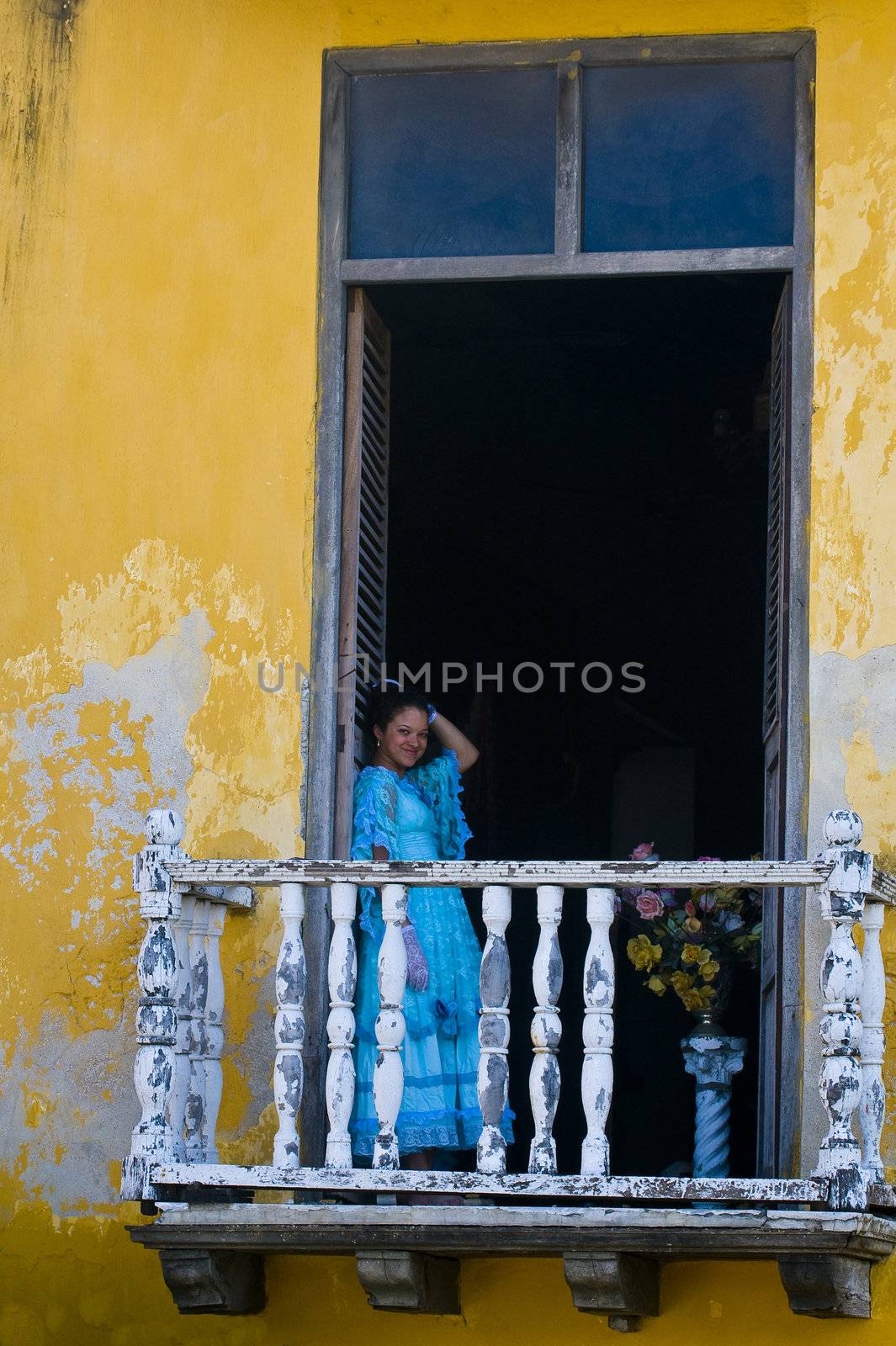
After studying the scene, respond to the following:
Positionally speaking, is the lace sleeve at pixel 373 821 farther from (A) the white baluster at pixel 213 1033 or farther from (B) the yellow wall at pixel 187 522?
(A) the white baluster at pixel 213 1033

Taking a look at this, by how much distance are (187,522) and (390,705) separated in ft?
2.61

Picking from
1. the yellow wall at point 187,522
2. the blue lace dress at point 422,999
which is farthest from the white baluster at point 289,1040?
the yellow wall at point 187,522

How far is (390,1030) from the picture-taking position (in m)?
4.75

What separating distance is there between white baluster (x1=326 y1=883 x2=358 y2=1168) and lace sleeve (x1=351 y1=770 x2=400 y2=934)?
28.2 inches

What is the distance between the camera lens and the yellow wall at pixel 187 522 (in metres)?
5.36

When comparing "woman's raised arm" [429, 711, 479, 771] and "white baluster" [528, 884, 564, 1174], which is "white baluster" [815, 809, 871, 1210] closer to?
"white baluster" [528, 884, 564, 1174]

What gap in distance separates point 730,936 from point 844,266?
6.35 feet

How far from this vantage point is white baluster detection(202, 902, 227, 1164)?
16.6 ft

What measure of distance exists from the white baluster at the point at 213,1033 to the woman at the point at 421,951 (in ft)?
1.42

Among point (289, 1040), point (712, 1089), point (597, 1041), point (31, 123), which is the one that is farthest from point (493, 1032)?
point (31, 123)

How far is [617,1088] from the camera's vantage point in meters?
9.36

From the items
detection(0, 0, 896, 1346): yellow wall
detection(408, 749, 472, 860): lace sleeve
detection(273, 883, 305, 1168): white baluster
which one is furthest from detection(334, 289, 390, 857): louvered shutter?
detection(273, 883, 305, 1168): white baluster

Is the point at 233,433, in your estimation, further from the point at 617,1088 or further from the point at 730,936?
the point at 617,1088

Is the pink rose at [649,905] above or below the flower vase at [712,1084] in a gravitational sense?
above
